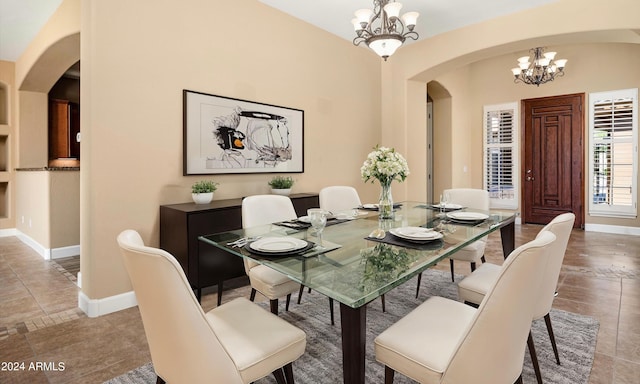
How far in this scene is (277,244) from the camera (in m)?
1.68

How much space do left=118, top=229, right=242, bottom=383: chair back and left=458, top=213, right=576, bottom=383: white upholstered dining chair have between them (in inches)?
45.6

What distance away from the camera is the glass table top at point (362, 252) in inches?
47.7

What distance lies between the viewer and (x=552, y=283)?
1.73 meters

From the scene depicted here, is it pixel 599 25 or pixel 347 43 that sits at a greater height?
pixel 347 43

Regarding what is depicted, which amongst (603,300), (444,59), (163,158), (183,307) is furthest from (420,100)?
(183,307)

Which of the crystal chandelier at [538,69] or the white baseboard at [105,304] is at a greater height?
the crystal chandelier at [538,69]

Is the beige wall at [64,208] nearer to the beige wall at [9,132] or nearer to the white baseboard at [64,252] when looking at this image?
the white baseboard at [64,252]

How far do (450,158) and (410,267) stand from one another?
18.7ft

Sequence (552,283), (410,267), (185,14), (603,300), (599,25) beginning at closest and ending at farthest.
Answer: (410,267)
(552,283)
(603,300)
(185,14)
(599,25)

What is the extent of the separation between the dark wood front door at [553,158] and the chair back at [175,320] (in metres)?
6.96

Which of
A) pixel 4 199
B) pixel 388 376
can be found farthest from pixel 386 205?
pixel 4 199

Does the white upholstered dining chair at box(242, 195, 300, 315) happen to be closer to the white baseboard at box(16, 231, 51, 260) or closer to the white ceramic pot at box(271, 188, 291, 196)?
the white ceramic pot at box(271, 188, 291, 196)

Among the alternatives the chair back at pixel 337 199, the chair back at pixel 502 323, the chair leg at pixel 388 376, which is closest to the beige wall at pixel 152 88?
the chair back at pixel 337 199

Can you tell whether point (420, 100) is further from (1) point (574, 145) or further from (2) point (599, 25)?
(1) point (574, 145)
